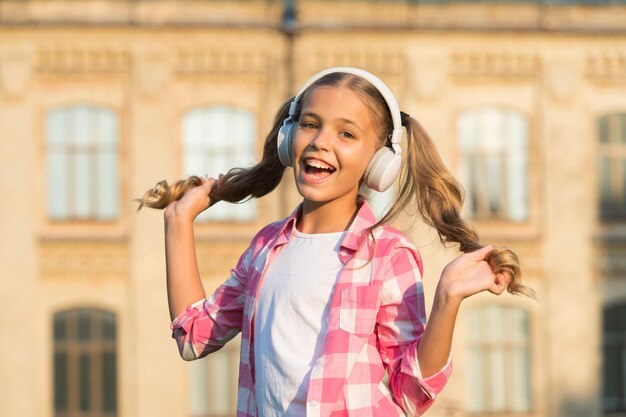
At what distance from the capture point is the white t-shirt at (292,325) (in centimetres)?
333

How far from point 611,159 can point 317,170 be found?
20.0 m

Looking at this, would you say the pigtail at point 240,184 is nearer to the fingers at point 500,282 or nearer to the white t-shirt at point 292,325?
the white t-shirt at point 292,325

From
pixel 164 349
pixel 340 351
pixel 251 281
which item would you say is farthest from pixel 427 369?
pixel 164 349

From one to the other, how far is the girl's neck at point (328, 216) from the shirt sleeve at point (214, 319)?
229 millimetres

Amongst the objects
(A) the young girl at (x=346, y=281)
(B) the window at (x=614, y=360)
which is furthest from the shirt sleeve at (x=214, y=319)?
(B) the window at (x=614, y=360)

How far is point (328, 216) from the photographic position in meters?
3.56

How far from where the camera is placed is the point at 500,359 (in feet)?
74.4

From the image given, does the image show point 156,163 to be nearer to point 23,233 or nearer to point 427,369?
point 23,233

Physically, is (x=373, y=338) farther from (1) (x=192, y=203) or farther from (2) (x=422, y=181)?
(1) (x=192, y=203)

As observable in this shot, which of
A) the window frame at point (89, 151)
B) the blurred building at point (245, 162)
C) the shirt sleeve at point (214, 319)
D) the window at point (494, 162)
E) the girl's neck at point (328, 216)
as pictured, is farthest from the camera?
the window at point (494, 162)

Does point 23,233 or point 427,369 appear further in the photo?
point 23,233

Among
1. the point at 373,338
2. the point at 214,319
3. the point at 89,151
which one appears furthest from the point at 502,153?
the point at 373,338

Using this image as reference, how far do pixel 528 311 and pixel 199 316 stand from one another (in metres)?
19.4

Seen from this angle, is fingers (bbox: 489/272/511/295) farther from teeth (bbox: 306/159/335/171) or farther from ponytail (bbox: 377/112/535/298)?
teeth (bbox: 306/159/335/171)
